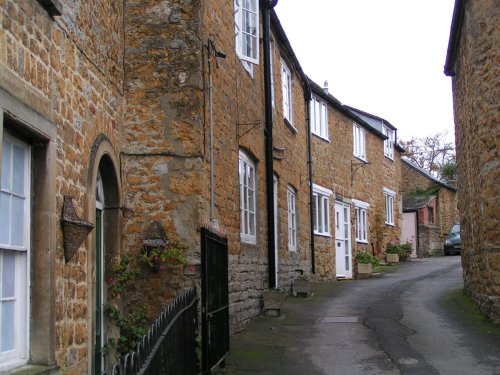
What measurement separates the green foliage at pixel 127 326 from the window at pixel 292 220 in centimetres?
766

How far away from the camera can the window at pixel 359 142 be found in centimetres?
2514

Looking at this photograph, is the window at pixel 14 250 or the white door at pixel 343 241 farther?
the white door at pixel 343 241

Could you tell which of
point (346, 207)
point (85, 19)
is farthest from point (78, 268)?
point (346, 207)

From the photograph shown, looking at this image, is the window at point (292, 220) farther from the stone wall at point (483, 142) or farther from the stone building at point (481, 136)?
the stone wall at point (483, 142)

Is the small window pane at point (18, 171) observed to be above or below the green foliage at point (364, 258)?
above

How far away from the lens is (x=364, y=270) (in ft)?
73.6

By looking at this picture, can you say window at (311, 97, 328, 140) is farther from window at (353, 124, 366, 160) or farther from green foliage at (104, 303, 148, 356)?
green foliage at (104, 303, 148, 356)

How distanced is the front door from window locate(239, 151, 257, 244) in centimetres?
353

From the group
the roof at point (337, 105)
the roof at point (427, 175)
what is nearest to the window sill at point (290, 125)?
the roof at point (337, 105)

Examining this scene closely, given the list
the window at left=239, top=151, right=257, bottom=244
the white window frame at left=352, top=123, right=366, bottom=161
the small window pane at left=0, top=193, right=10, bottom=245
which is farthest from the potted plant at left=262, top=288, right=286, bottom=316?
the white window frame at left=352, top=123, right=366, bottom=161

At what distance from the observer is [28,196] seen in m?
5.67

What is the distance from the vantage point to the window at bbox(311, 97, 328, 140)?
817 inches

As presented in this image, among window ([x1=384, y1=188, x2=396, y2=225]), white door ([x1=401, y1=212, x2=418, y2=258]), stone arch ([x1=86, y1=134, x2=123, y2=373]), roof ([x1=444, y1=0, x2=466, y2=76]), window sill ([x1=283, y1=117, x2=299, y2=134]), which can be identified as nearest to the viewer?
stone arch ([x1=86, y1=134, x2=123, y2=373])

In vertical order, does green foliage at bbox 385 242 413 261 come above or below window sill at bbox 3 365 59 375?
above
